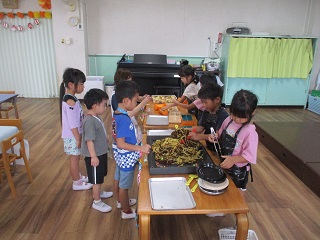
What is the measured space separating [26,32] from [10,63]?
82 cm

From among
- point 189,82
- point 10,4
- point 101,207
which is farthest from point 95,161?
point 10,4

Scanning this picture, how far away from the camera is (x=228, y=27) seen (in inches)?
226

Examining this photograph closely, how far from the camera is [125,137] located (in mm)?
1692

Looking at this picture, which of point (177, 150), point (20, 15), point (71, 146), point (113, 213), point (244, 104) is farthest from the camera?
point (20, 15)

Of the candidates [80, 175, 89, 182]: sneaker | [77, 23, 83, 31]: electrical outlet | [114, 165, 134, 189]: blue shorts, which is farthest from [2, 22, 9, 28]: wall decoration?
[114, 165, 134, 189]: blue shorts

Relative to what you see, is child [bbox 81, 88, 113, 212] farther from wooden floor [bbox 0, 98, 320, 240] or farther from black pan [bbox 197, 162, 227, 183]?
black pan [bbox 197, 162, 227, 183]

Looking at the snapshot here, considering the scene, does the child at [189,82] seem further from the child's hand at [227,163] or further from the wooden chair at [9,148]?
the wooden chair at [9,148]

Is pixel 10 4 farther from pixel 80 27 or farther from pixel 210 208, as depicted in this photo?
pixel 210 208

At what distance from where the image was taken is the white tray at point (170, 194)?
4.17 feet

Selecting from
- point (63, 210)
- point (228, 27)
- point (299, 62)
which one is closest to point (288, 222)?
Result: point (63, 210)

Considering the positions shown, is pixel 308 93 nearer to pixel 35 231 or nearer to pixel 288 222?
pixel 288 222

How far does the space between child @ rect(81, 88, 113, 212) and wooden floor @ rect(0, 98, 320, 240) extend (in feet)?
1.17

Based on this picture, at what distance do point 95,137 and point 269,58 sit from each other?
4627 millimetres

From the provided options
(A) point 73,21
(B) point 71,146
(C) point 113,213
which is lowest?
(C) point 113,213
